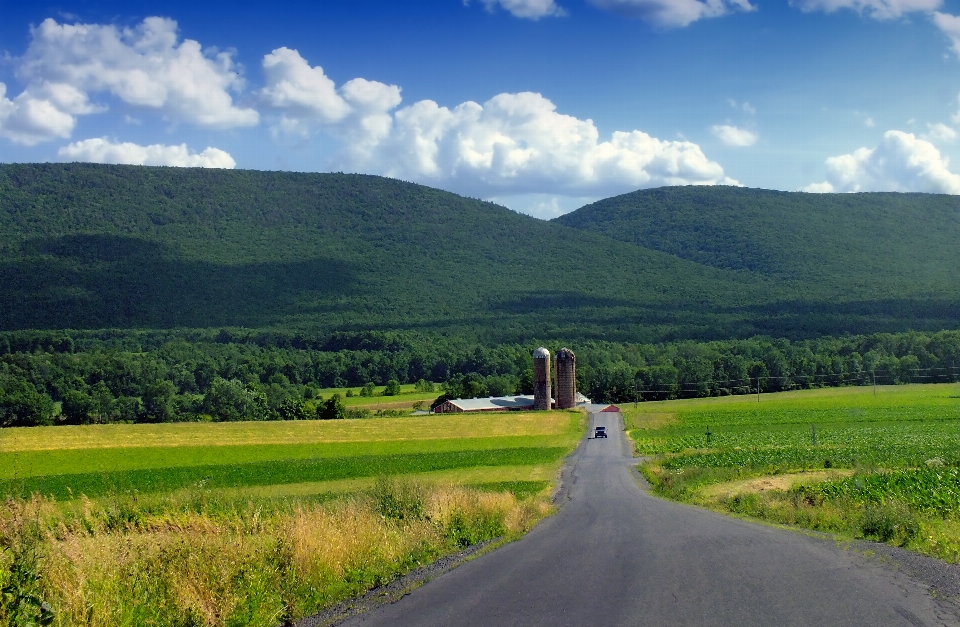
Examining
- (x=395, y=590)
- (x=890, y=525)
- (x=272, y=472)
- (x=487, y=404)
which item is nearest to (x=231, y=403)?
(x=487, y=404)

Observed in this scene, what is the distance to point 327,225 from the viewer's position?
177 metres

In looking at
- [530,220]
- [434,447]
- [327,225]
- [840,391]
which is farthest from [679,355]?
[327,225]

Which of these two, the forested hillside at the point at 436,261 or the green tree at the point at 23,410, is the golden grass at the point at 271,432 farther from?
the forested hillside at the point at 436,261

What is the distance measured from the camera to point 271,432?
52.9 meters

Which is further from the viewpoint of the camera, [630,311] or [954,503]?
[630,311]

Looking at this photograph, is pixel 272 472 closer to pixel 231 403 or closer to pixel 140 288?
pixel 231 403

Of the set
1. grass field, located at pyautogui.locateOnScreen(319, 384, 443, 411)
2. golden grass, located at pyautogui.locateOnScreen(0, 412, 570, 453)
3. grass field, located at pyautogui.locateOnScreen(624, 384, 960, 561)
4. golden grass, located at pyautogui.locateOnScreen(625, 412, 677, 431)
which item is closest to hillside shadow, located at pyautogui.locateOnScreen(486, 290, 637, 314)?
grass field, located at pyautogui.locateOnScreen(319, 384, 443, 411)

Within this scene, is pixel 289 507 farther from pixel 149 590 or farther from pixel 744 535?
pixel 744 535

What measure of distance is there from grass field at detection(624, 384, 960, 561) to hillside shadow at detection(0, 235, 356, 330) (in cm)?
8055

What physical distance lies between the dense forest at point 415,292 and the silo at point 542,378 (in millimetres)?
12672

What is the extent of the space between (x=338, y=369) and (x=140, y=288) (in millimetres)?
44656

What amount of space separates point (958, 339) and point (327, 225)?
11929 cm

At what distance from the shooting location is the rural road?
27.7 feet

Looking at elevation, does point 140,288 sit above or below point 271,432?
above
